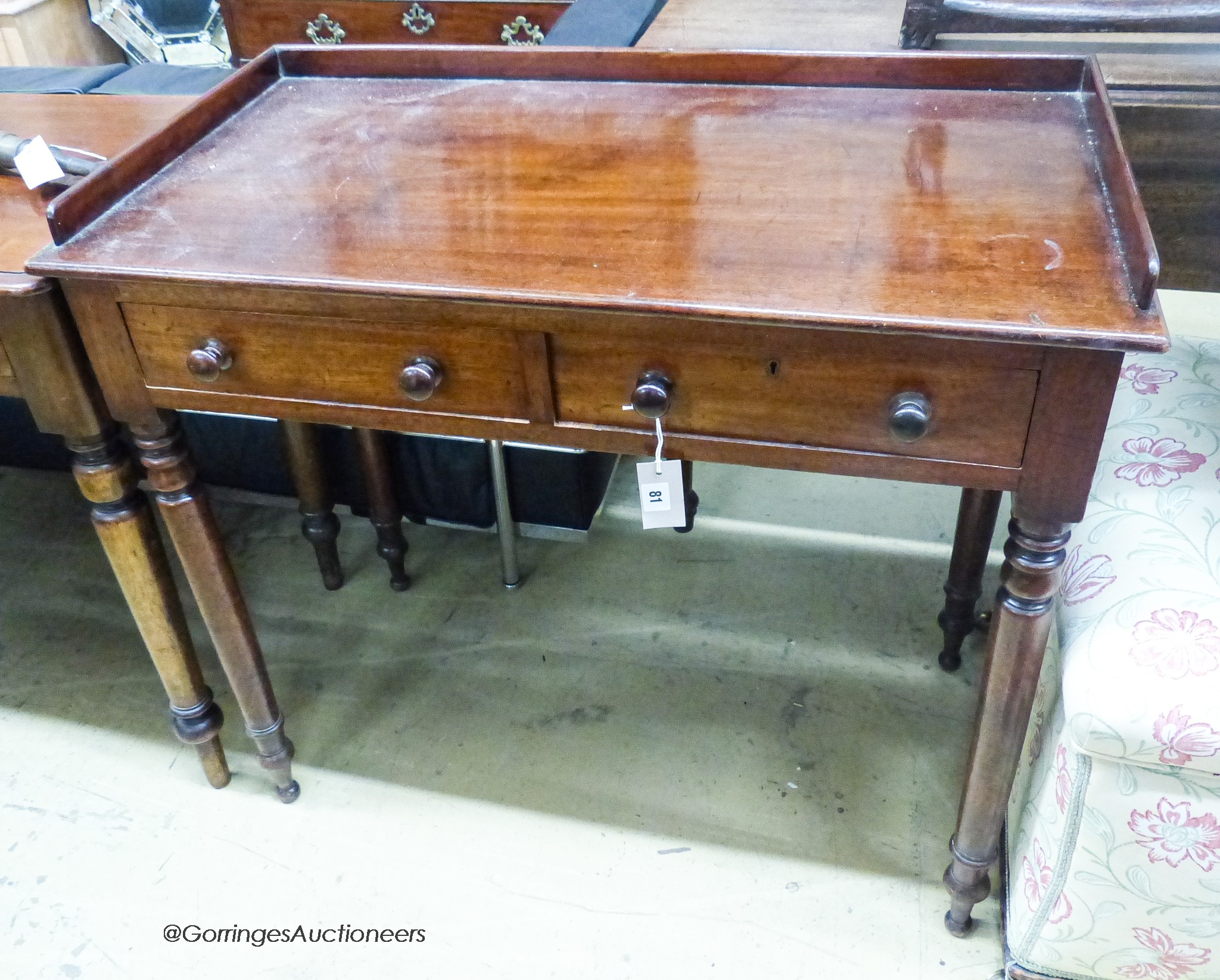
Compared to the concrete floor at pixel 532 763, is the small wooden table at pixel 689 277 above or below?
above

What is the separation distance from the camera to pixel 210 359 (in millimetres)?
931

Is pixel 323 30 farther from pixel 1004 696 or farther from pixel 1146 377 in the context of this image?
pixel 1004 696

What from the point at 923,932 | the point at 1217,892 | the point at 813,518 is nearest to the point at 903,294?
the point at 1217,892

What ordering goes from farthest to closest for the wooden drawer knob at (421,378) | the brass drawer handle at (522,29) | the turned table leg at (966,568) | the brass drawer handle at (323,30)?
the brass drawer handle at (323,30)
the brass drawer handle at (522,29)
the turned table leg at (966,568)
the wooden drawer knob at (421,378)

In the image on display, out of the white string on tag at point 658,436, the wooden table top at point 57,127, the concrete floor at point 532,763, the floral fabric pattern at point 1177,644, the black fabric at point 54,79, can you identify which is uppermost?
the wooden table top at point 57,127

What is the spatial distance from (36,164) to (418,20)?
140 cm

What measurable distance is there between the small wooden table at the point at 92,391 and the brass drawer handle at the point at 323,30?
3.49ft

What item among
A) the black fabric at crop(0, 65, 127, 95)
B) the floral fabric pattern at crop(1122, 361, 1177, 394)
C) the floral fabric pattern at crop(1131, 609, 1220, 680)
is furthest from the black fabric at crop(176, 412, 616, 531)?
the floral fabric pattern at crop(1131, 609, 1220, 680)

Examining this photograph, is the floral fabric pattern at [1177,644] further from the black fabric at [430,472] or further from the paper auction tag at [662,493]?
the black fabric at [430,472]

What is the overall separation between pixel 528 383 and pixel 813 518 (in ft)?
3.33

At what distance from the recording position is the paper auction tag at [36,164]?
43.1 inches

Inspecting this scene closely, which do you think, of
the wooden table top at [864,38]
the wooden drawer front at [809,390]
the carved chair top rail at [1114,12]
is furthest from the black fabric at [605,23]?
the wooden drawer front at [809,390]

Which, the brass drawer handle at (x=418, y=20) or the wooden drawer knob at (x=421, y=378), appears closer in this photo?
the wooden drawer knob at (x=421, y=378)

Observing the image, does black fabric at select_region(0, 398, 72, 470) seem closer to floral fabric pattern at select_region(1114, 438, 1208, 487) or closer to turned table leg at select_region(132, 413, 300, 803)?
turned table leg at select_region(132, 413, 300, 803)
